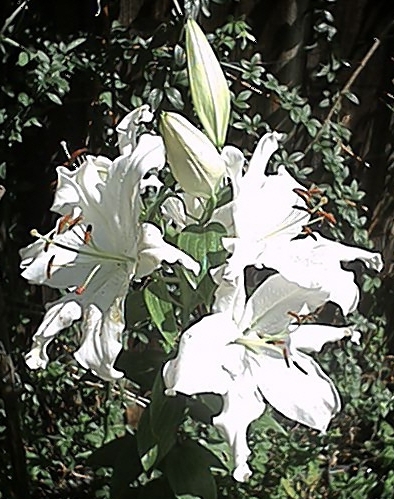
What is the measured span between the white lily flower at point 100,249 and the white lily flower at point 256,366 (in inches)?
4.1

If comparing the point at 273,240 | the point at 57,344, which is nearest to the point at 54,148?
the point at 57,344

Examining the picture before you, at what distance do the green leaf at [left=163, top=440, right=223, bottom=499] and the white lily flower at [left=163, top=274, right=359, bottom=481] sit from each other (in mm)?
251

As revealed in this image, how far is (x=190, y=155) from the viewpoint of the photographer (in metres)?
1.02

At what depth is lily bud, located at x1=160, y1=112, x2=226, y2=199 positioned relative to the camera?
1.02m

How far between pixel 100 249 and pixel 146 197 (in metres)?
0.71

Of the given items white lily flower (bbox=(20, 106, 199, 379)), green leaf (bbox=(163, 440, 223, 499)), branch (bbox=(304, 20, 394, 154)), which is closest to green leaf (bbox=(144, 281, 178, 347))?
white lily flower (bbox=(20, 106, 199, 379))

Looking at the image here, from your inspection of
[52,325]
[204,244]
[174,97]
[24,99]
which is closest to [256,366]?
[204,244]

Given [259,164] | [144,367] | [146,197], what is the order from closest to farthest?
[259,164], [144,367], [146,197]

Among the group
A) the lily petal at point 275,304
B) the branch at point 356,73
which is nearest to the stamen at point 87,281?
the lily petal at point 275,304

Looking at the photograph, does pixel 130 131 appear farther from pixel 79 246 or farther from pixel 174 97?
pixel 174 97

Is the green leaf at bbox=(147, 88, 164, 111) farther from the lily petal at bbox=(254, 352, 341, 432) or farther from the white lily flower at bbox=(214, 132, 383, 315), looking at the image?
the lily petal at bbox=(254, 352, 341, 432)

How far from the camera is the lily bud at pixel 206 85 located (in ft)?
3.53

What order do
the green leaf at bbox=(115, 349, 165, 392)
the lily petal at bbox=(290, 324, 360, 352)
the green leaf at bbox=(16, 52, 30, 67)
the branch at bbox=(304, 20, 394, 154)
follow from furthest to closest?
the branch at bbox=(304, 20, 394, 154) → the green leaf at bbox=(16, 52, 30, 67) → the green leaf at bbox=(115, 349, 165, 392) → the lily petal at bbox=(290, 324, 360, 352)

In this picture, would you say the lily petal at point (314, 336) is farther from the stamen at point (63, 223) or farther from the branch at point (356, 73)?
the branch at point (356, 73)
